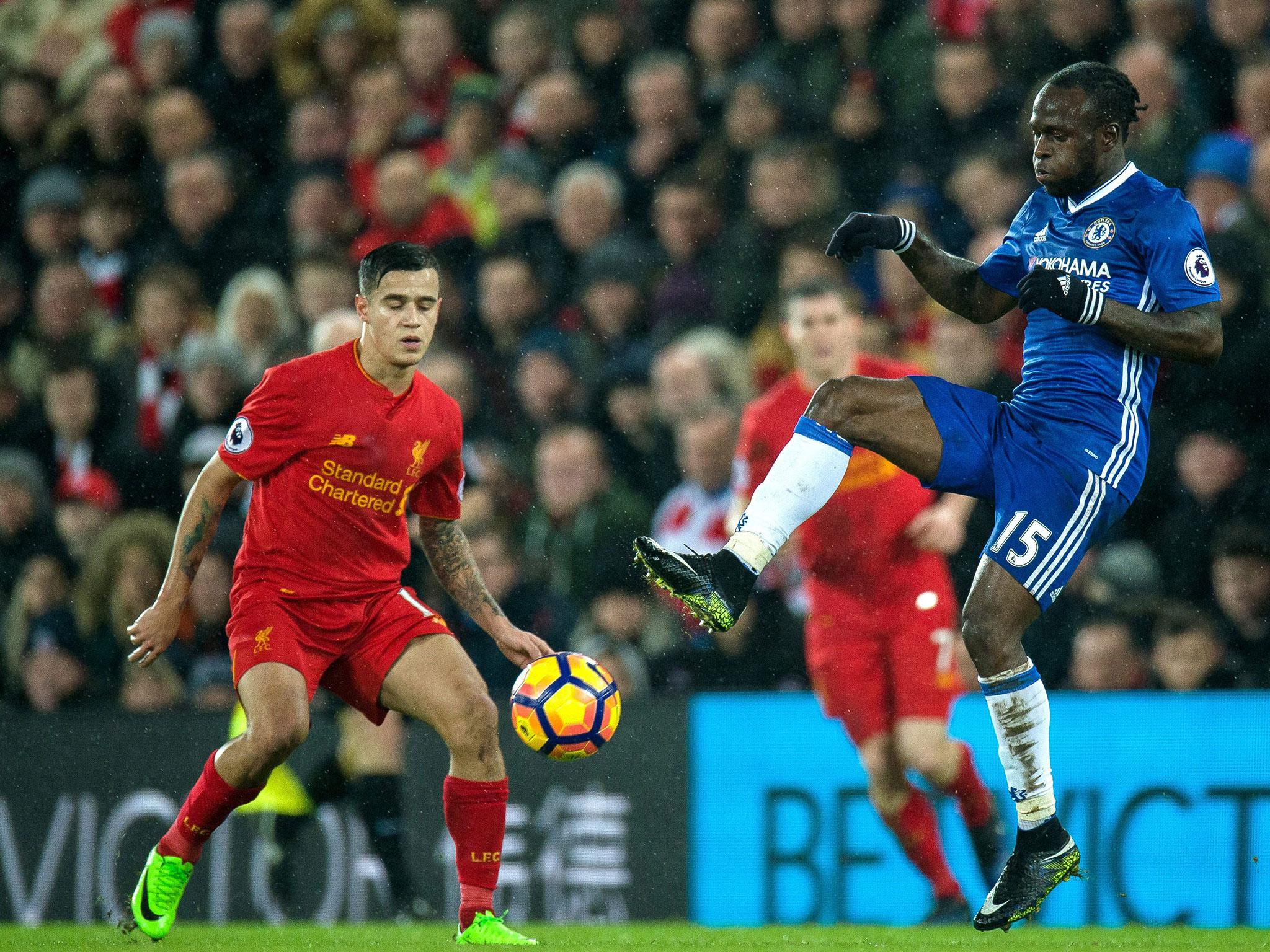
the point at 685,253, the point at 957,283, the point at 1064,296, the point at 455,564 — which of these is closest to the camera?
the point at 1064,296

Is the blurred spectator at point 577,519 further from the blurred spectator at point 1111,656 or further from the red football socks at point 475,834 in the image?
the red football socks at point 475,834

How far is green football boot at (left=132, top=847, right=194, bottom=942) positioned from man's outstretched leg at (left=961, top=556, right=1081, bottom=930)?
236cm

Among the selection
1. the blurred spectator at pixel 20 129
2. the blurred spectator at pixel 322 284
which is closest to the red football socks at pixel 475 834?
the blurred spectator at pixel 322 284

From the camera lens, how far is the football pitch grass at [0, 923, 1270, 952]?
5.01 metres

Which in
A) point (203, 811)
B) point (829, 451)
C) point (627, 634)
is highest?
point (829, 451)

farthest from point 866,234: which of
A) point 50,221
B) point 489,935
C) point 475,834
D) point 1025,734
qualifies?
point 50,221

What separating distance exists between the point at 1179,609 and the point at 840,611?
1.30 m

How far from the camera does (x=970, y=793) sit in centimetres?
639

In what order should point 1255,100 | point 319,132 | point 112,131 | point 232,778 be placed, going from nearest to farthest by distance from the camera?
point 232,778 < point 1255,100 < point 319,132 < point 112,131

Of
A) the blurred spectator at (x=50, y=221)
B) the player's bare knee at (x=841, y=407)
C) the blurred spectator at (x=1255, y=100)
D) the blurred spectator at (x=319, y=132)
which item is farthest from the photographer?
the blurred spectator at (x=50, y=221)

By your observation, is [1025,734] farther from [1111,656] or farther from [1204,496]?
[1204,496]

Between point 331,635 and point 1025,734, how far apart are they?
2.05 metres

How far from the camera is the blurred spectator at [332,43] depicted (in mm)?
10008

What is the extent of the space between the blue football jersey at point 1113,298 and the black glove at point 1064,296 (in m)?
0.14
